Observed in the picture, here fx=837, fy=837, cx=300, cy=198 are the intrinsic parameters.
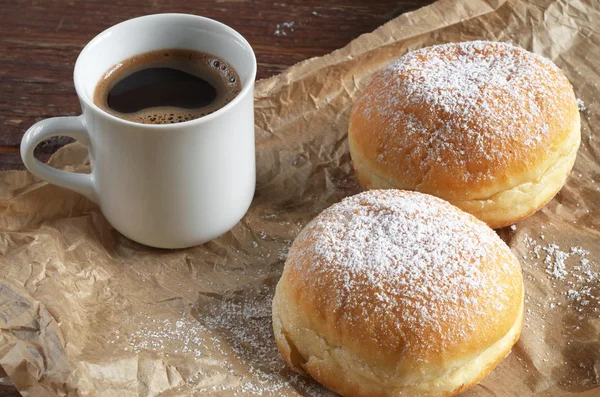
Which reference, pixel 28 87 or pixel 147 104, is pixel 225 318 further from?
pixel 28 87

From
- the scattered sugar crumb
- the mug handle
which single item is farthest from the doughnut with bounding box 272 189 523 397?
the scattered sugar crumb

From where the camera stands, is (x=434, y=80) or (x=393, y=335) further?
(x=434, y=80)

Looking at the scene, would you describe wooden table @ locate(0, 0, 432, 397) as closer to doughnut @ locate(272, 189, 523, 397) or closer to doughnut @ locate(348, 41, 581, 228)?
doughnut @ locate(348, 41, 581, 228)

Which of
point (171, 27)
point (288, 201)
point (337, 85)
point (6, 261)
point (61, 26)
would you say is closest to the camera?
point (6, 261)

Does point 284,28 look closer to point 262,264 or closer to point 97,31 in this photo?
point 97,31

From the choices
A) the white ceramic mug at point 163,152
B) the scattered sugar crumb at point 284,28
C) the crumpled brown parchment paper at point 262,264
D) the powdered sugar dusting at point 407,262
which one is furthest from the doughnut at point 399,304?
the scattered sugar crumb at point 284,28

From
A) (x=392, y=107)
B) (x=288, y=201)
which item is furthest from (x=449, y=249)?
(x=288, y=201)

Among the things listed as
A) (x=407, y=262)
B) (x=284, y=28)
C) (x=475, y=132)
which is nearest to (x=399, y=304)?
(x=407, y=262)
